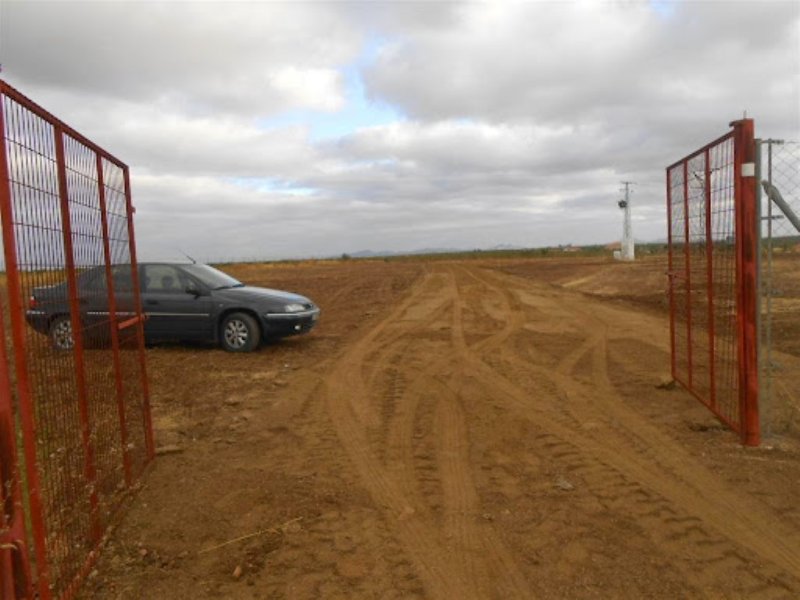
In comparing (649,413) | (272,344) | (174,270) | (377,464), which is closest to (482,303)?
(272,344)

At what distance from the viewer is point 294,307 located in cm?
1164

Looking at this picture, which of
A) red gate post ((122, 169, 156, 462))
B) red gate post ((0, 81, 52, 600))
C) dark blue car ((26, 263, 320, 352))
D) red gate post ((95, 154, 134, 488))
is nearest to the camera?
red gate post ((0, 81, 52, 600))

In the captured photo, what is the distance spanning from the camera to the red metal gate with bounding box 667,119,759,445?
5.62 meters

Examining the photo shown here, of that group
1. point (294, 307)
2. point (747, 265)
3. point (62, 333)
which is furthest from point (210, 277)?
point (747, 265)

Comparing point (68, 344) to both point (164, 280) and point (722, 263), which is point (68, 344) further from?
point (164, 280)

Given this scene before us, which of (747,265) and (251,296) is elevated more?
(747,265)

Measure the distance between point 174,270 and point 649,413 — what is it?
8034 mm

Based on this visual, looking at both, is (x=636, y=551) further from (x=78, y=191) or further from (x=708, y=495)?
(x=78, y=191)

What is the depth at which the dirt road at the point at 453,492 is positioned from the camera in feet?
12.7

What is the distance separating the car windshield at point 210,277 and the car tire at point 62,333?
7.36 metres

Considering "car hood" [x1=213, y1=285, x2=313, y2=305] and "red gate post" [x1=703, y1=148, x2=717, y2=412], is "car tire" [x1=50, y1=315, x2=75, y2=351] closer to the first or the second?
"red gate post" [x1=703, y1=148, x2=717, y2=412]

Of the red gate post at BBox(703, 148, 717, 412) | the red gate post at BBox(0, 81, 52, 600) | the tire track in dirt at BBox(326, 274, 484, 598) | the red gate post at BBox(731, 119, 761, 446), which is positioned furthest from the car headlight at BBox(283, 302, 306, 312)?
the red gate post at BBox(0, 81, 52, 600)

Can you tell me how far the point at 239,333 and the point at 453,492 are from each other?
709 cm

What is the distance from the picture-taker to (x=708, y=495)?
15.9 ft
